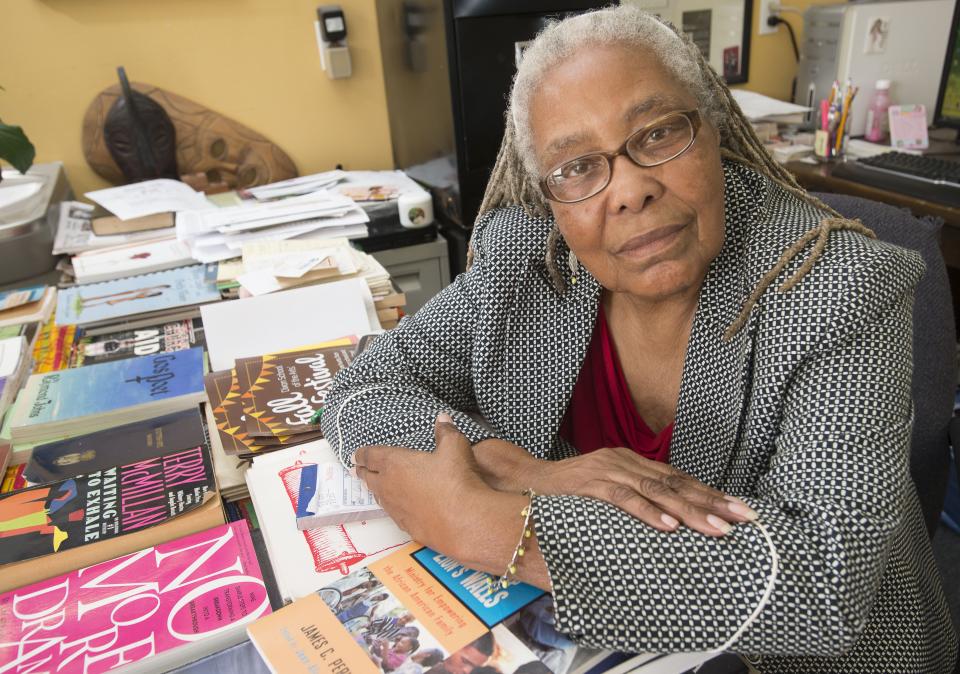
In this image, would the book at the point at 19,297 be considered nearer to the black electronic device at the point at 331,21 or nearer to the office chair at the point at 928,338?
the black electronic device at the point at 331,21

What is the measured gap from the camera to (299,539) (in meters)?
0.81

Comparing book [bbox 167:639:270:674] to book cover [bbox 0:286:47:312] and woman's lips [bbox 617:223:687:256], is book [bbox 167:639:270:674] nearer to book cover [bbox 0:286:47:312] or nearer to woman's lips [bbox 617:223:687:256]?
woman's lips [bbox 617:223:687:256]

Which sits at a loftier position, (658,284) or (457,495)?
(658,284)

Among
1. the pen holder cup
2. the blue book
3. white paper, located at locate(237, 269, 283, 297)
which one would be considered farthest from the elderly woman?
the pen holder cup

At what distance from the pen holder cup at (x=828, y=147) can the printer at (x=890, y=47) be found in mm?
182

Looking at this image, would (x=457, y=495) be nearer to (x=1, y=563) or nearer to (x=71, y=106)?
(x=1, y=563)

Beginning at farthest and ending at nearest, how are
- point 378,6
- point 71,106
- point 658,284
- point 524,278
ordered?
point 378,6
point 71,106
point 524,278
point 658,284

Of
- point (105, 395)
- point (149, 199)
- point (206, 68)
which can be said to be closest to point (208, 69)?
point (206, 68)

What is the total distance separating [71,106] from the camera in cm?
215

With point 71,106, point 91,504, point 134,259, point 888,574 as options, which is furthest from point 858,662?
point 71,106

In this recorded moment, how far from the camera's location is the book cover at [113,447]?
37.6 inches

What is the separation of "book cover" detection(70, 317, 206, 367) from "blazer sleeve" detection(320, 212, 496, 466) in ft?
1.48

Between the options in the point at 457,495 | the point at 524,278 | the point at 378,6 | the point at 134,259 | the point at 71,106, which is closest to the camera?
the point at 457,495

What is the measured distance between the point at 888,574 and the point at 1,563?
1019 millimetres
